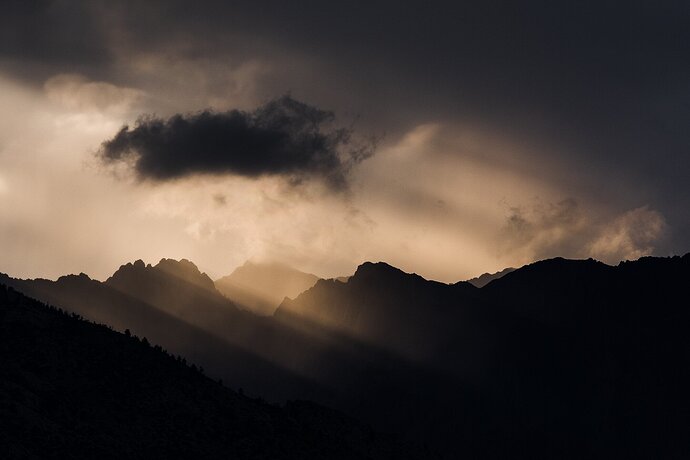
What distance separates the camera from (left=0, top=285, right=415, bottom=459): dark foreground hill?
338ft

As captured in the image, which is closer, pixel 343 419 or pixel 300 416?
pixel 300 416

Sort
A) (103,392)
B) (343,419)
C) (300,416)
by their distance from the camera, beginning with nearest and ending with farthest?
(103,392) < (300,416) < (343,419)

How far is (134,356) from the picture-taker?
439 feet

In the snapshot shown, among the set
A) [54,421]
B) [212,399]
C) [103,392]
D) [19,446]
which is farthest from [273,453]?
[19,446]

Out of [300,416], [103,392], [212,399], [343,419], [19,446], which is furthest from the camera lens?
[343,419]

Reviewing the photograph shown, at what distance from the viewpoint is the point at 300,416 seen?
152 meters

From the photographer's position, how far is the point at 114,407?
384 ft

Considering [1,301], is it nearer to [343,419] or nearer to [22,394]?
[22,394]

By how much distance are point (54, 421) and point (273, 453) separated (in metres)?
32.7

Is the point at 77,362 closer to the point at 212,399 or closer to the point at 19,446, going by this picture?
the point at 212,399

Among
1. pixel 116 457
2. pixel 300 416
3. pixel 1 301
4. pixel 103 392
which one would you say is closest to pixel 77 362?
pixel 103 392

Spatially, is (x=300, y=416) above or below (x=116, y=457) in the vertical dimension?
above

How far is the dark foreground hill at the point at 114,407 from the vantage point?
10312 centimetres

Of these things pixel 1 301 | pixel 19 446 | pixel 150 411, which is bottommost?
pixel 19 446
